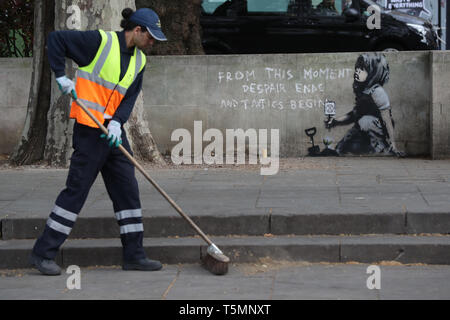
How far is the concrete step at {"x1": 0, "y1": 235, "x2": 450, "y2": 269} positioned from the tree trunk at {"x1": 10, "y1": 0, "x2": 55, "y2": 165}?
3.63 m

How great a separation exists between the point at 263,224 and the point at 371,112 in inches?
167

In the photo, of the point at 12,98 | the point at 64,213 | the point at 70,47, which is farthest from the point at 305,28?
the point at 64,213

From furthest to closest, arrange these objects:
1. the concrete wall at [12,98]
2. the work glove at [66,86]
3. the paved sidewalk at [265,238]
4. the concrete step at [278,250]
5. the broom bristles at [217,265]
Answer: the concrete wall at [12,98] < the concrete step at [278,250] < the broom bristles at [217,265] < the work glove at [66,86] < the paved sidewalk at [265,238]

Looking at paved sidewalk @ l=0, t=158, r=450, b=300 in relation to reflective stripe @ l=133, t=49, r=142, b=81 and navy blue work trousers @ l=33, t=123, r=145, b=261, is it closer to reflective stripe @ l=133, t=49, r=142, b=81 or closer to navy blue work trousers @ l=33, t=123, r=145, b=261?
navy blue work trousers @ l=33, t=123, r=145, b=261

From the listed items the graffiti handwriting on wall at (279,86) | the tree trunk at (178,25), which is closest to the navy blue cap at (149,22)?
the graffiti handwriting on wall at (279,86)

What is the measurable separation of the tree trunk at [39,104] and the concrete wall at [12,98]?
0.86 m

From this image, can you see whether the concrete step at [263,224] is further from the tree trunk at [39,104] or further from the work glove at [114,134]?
the tree trunk at [39,104]

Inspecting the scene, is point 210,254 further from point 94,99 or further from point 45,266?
point 94,99

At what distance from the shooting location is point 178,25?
11.9 m

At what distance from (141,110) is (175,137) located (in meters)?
0.82

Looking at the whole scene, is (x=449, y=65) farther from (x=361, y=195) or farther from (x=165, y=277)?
(x=165, y=277)

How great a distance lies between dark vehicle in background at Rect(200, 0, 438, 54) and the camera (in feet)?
44.4

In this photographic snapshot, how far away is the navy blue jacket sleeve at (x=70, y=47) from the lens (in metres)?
5.79
